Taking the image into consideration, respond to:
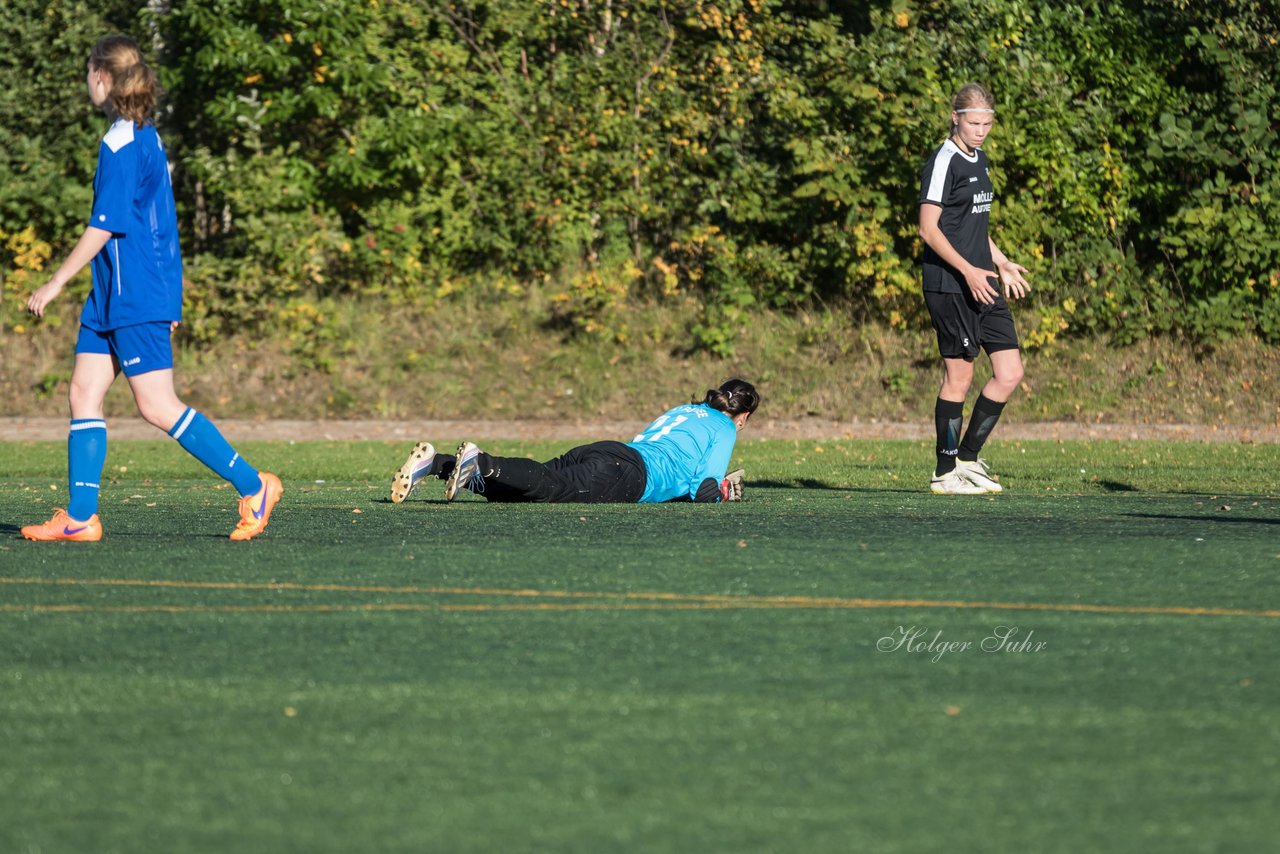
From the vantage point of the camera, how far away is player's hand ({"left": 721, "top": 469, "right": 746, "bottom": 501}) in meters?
8.93

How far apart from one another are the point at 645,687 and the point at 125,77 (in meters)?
3.72

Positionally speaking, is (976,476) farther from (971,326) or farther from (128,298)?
(128,298)

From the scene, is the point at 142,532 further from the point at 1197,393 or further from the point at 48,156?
the point at 48,156

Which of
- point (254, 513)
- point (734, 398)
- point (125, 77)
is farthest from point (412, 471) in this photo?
point (125, 77)

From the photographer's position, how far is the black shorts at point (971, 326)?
9.77m

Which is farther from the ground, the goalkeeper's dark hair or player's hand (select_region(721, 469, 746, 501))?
the goalkeeper's dark hair

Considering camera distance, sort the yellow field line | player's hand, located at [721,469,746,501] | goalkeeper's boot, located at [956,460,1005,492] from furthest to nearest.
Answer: goalkeeper's boot, located at [956,460,1005,492], player's hand, located at [721,469,746,501], the yellow field line

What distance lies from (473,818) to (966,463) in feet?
22.8

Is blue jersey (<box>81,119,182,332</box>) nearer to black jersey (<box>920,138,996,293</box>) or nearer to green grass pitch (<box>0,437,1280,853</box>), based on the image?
green grass pitch (<box>0,437,1280,853</box>)

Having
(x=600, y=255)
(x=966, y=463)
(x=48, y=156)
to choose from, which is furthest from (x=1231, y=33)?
(x=48, y=156)

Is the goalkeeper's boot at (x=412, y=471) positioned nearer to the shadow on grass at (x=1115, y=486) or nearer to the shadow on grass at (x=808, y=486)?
the shadow on grass at (x=808, y=486)

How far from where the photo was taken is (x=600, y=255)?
1967cm

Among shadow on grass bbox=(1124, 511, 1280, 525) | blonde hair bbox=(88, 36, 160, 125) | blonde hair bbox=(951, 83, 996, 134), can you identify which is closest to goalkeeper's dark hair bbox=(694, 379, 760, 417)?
shadow on grass bbox=(1124, 511, 1280, 525)

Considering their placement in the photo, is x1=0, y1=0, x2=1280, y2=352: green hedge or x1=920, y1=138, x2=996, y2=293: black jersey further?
x1=0, y1=0, x2=1280, y2=352: green hedge
